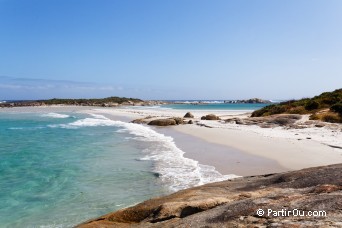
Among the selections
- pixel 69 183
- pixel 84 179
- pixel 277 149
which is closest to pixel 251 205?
pixel 69 183

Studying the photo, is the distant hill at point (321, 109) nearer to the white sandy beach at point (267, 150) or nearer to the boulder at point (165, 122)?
the white sandy beach at point (267, 150)

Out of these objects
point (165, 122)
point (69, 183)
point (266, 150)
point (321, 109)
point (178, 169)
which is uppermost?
point (321, 109)

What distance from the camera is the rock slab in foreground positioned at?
407 centimetres

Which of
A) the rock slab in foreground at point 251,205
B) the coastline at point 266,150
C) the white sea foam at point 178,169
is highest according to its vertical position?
Result: the rock slab in foreground at point 251,205

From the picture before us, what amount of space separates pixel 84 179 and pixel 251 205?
30.8 ft

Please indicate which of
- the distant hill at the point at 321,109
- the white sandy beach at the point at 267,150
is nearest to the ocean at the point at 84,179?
the white sandy beach at the point at 267,150

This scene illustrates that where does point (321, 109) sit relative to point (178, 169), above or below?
above

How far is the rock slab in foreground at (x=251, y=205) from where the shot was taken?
4070mm

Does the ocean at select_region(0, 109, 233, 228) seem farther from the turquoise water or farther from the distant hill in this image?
the distant hill

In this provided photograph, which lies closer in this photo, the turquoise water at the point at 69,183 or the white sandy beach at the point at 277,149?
the turquoise water at the point at 69,183

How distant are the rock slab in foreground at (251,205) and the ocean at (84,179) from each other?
297 centimetres

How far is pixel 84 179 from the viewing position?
1276 cm

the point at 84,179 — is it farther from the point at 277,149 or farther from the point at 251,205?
the point at 277,149

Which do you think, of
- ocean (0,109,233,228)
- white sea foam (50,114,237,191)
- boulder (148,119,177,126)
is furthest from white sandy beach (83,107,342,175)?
boulder (148,119,177,126)
